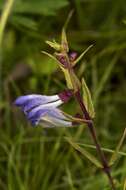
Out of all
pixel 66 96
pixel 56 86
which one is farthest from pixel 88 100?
pixel 56 86

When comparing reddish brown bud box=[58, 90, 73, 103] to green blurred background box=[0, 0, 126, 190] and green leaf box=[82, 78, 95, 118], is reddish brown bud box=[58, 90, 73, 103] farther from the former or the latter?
green blurred background box=[0, 0, 126, 190]

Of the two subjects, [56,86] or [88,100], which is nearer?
[88,100]

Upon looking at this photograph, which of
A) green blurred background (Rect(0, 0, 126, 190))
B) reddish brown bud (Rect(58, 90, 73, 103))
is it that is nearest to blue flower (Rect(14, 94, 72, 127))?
reddish brown bud (Rect(58, 90, 73, 103))

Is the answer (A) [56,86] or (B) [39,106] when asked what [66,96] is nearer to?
(B) [39,106]

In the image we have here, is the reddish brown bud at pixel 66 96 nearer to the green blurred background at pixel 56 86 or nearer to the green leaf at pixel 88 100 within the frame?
the green leaf at pixel 88 100

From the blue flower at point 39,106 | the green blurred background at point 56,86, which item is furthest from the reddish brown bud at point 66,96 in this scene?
the green blurred background at point 56,86

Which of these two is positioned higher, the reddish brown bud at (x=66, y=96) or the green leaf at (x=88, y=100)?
the reddish brown bud at (x=66, y=96)

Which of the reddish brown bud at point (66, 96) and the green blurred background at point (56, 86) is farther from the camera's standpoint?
the green blurred background at point (56, 86)

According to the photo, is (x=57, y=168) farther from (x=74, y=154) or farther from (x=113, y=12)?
(x=113, y=12)
